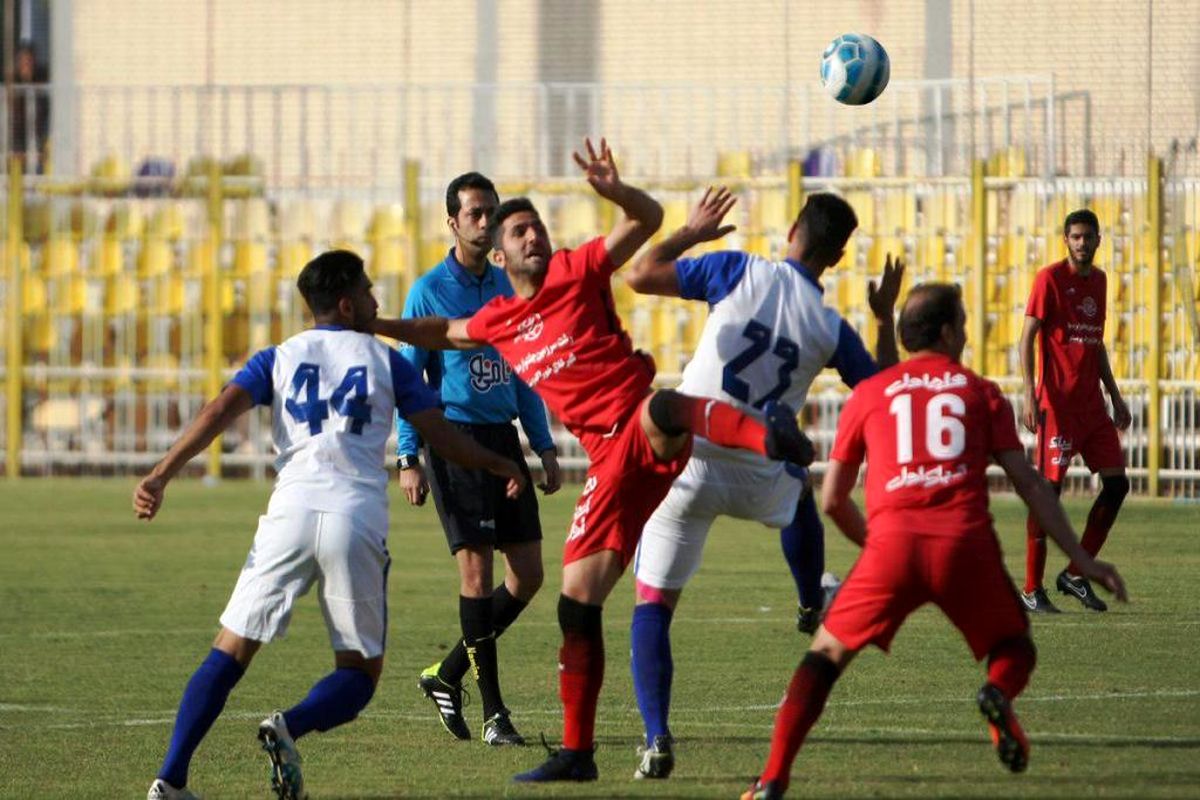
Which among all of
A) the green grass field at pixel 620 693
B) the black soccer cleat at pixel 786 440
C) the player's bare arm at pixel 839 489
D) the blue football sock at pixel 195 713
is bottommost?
the green grass field at pixel 620 693

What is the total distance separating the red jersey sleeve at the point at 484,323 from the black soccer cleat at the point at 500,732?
1.61 m

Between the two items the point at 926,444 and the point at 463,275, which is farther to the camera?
the point at 463,275

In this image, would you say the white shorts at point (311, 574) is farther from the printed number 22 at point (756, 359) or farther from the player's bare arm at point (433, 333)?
the printed number 22 at point (756, 359)

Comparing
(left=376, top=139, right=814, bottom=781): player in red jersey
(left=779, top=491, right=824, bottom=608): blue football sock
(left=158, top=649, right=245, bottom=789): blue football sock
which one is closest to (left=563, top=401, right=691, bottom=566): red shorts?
(left=376, top=139, right=814, bottom=781): player in red jersey

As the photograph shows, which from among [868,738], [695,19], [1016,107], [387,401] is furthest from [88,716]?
[695,19]

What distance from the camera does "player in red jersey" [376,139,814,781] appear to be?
7297 mm

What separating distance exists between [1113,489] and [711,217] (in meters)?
5.99

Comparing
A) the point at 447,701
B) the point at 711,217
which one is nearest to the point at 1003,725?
the point at 711,217

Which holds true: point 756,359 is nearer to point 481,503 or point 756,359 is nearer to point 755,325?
point 755,325

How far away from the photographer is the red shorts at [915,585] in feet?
21.6

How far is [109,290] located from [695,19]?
29.3 feet

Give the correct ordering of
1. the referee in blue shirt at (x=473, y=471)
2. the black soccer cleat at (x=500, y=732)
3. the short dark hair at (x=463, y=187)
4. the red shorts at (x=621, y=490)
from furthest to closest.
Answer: the short dark hair at (x=463, y=187) → the referee in blue shirt at (x=473, y=471) → the black soccer cleat at (x=500, y=732) → the red shorts at (x=621, y=490)

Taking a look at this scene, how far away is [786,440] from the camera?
6.99m

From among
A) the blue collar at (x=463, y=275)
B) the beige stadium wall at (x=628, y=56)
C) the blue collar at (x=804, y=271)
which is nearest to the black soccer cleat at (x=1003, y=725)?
the blue collar at (x=804, y=271)
